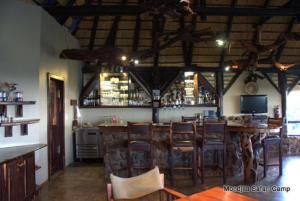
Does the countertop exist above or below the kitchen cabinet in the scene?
above

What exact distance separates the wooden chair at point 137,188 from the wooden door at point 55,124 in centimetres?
383

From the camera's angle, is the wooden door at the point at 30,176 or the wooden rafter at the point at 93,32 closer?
the wooden door at the point at 30,176

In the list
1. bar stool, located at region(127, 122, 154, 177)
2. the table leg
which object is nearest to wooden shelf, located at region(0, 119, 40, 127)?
bar stool, located at region(127, 122, 154, 177)

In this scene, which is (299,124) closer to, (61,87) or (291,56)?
(291,56)

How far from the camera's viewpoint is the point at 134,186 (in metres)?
2.61

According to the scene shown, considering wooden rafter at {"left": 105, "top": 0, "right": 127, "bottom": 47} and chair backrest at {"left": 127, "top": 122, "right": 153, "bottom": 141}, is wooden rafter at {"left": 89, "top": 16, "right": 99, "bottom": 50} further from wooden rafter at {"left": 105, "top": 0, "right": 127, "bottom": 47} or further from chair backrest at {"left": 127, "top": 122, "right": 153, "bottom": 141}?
chair backrest at {"left": 127, "top": 122, "right": 153, "bottom": 141}

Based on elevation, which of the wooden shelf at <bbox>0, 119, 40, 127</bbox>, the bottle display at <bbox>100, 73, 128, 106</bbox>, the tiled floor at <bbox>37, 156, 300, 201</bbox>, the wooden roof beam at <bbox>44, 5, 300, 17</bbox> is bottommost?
the tiled floor at <bbox>37, 156, 300, 201</bbox>

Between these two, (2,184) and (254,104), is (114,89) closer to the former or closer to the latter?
(254,104)

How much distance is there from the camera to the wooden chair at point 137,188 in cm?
246

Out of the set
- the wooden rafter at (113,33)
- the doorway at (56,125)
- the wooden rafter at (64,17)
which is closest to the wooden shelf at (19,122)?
the doorway at (56,125)

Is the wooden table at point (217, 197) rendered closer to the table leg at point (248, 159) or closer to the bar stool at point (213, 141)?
the bar stool at point (213, 141)

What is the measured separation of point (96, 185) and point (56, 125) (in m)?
1.95

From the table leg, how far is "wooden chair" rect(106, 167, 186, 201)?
3096 millimetres

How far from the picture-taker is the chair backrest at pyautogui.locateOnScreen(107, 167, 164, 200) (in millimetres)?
2469
